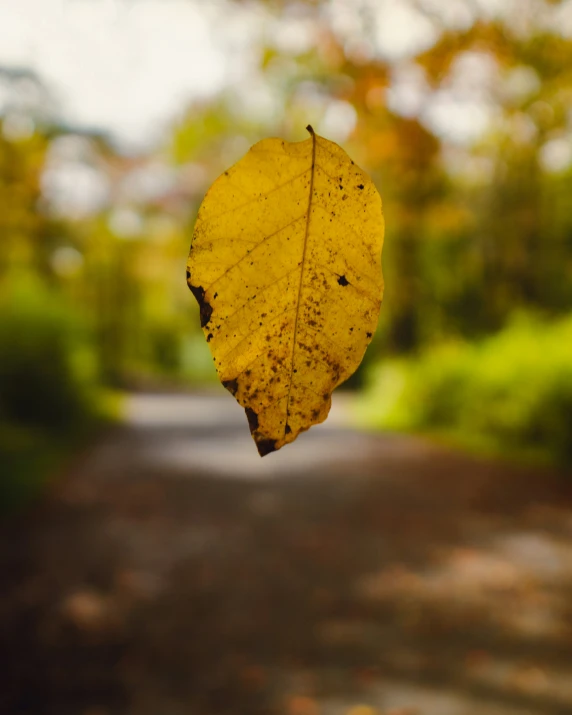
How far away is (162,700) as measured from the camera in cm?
282

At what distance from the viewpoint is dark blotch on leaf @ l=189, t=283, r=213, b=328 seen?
26 cm

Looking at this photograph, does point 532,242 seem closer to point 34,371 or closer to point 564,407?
point 564,407

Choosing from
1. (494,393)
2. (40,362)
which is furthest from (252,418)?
(40,362)

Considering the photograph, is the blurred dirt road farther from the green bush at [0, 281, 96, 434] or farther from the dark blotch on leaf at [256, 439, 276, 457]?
the dark blotch on leaf at [256, 439, 276, 457]

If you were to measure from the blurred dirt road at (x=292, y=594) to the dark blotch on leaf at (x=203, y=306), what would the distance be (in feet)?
9.54

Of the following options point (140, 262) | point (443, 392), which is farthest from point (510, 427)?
point (140, 262)

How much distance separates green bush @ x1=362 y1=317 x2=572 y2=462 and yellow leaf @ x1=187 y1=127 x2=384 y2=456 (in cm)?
725

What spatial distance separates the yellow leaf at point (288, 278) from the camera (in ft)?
0.86

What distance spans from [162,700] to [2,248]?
29.8 ft

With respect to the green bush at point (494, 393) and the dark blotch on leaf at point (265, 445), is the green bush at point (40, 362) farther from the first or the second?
the dark blotch on leaf at point (265, 445)

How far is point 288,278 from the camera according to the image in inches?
10.7

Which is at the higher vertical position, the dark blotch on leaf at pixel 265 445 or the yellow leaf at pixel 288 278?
the yellow leaf at pixel 288 278

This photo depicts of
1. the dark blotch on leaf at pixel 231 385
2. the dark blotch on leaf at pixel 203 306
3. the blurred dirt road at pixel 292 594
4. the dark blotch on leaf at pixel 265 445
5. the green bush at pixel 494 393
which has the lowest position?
the dark blotch on leaf at pixel 265 445

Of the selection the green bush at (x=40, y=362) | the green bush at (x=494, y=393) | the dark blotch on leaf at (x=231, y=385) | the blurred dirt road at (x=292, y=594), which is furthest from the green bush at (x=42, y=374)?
the dark blotch on leaf at (x=231, y=385)
